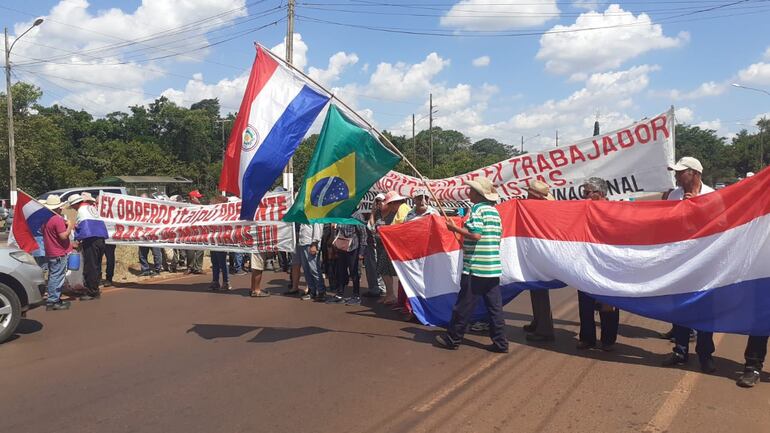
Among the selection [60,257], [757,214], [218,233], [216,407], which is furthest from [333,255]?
[757,214]

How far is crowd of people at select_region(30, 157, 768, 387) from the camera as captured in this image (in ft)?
17.8

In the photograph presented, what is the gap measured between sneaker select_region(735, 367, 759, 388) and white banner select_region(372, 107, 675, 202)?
2.70 metres

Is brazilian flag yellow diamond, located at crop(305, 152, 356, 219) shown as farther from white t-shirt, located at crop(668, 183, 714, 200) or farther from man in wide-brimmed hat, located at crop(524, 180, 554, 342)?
white t-shirt, located at crop(668, 183, 714, 200)

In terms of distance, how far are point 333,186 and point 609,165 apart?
3792mm

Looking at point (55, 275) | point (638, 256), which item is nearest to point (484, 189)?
point (638, 256)

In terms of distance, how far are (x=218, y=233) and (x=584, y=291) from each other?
6519 mm

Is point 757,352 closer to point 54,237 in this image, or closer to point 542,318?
point 542,318

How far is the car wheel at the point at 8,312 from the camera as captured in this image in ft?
20.3

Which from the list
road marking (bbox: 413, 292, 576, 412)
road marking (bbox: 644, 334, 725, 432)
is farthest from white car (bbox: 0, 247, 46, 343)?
road marking (bbox: 644, 334, 725, 432)

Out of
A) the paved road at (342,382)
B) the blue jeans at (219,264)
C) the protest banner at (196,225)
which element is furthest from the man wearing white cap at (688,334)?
the blue jeans at (219,264)

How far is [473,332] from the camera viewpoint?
21.2 feet

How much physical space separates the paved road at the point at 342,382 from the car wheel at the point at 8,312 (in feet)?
0.60

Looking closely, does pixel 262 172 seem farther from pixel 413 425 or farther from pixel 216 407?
pixel 413 425

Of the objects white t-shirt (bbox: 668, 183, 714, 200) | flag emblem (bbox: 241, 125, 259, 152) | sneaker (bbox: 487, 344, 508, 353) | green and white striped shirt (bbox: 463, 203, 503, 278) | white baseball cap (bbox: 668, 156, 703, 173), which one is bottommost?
sneaker (bbox: 487, 344, 508, 353)
